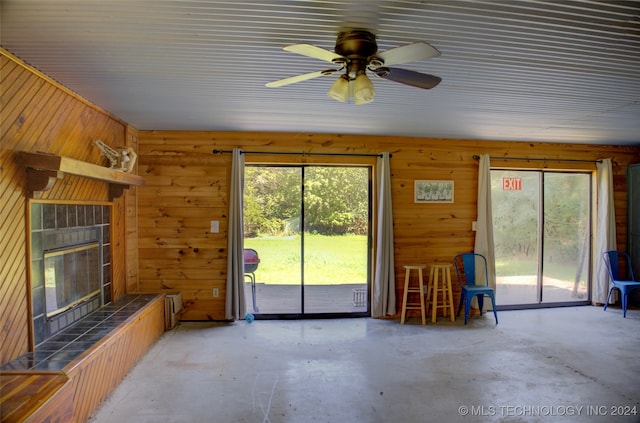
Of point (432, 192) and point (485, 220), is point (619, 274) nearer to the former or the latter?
point (485, 220)

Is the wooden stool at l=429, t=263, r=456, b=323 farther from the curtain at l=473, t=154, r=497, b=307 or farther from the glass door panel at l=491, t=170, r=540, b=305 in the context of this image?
the glass door panel at l=491, t=170, r=540, b=305

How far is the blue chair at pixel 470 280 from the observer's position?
175 inches

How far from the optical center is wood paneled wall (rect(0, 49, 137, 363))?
2275 millimetres

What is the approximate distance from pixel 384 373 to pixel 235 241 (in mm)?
2266

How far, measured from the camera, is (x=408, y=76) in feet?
6.91

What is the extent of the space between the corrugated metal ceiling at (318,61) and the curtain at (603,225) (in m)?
1.57

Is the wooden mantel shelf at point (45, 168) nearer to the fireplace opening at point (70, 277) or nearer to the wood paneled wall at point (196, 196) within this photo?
the fireplace opening at point (70, 277)

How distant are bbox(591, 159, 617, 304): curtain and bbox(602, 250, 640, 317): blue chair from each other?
8 centimetres

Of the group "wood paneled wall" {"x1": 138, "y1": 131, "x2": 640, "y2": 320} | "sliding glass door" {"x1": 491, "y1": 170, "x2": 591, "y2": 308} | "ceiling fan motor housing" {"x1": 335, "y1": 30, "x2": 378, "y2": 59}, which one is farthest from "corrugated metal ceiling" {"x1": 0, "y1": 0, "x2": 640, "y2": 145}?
"sliding glass door" {"x1": 491, "y1": 170, "x2": 591, "y2": 308}

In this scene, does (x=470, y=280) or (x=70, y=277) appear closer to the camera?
(x=70, y=277)

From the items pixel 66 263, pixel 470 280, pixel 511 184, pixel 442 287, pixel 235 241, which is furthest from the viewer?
pixel 511 184

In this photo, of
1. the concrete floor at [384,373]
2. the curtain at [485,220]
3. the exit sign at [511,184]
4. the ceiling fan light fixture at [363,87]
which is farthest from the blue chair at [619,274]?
the ceiling fan light fixture at [363,87]

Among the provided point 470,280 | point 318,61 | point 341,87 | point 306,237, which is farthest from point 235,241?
point 470,280

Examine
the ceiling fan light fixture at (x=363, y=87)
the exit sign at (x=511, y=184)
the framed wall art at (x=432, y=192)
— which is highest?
the ceiling fan light fixture at (x=363, y=87)
